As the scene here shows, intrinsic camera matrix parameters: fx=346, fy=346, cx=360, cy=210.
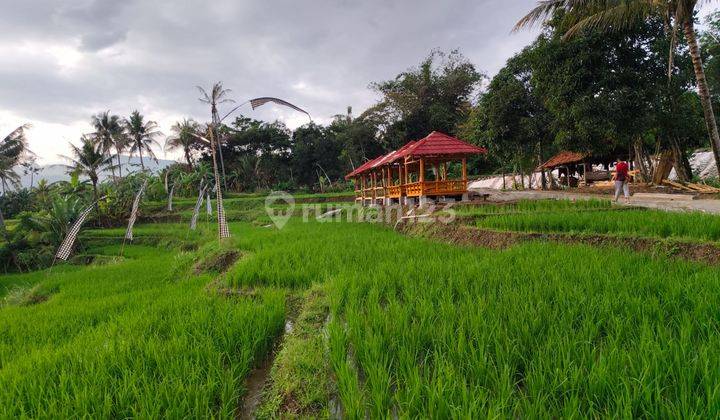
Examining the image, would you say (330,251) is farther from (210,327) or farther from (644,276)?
(644,276)

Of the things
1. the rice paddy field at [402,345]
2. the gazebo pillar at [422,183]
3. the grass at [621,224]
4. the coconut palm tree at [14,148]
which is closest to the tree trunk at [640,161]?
the gazebo pillar at [422,183]

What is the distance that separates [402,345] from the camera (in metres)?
2.01

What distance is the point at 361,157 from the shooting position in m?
30.6

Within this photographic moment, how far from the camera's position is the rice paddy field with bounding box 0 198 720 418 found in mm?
1505

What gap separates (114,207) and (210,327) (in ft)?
68.5

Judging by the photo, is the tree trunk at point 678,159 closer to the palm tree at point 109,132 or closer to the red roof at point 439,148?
the red roof at point 439,148

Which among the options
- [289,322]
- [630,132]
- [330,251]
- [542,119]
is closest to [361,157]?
[542,119]

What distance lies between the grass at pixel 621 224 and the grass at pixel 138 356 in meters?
4.45

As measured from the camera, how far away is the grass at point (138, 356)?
1689 millimetres

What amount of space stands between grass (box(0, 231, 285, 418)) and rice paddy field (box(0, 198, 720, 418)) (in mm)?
13

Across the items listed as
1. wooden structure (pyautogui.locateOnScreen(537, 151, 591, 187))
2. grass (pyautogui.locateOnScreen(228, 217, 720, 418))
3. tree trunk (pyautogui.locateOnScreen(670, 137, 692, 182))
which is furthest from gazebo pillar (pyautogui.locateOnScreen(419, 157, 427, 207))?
wooden structure (pyautogui.locateOnScreen(537, 151, 591, 187))

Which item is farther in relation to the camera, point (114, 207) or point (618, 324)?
point (114, 207)

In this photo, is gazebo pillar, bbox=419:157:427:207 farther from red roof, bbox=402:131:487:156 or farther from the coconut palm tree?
the coconut palm tree

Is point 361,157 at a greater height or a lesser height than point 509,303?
greater
